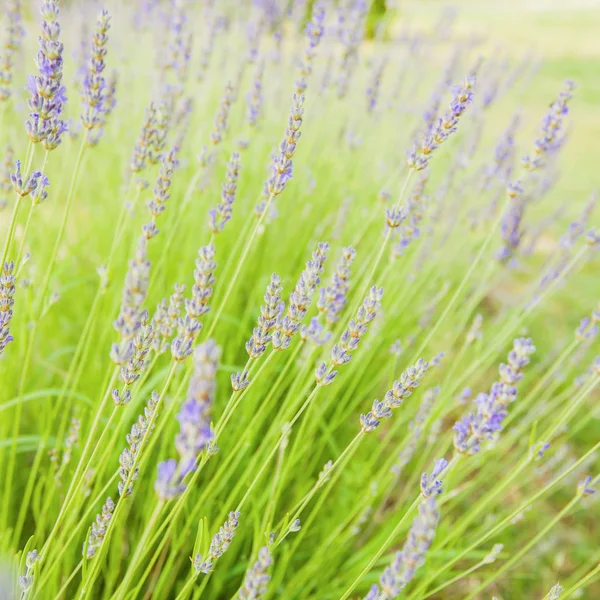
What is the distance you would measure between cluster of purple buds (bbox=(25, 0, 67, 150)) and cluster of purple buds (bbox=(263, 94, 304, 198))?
45 centimetres

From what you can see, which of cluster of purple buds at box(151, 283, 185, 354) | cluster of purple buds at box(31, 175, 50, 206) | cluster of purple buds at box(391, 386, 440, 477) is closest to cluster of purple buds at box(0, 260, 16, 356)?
cluster of purple buds at box(31, 175, 50, 206)

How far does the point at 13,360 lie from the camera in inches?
67.9

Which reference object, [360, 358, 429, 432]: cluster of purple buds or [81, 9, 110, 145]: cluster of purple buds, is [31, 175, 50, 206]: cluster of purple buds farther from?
[360, 358, 429, 432]: cluster of purple buds

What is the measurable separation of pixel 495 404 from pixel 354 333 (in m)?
0.31

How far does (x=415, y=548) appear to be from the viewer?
0.81 m

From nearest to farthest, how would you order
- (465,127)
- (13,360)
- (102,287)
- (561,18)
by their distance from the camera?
(102,287), (13,360), (465,127), (561,18)

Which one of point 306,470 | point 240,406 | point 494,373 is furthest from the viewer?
point 494,373

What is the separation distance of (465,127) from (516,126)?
1377 mm

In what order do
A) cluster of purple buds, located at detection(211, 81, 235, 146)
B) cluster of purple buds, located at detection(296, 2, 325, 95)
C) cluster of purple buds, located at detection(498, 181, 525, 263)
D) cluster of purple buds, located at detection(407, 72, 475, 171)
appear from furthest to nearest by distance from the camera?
1. cluster of purple buds, located at detection(498, 181, 525, 263)
2. cluster of purple buds, located at detection(296, 2, 325, 95)
3. cluster of purple buds, located at detection(211, 81, 235, 146)
4. cluster of purple buds, located at detection(407, 72, 475, 171)

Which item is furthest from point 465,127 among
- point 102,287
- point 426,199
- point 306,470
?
point 102,287

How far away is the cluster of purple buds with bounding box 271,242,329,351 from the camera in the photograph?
1109 millimetres

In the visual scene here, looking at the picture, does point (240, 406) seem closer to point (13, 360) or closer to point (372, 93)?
point (13, 360)

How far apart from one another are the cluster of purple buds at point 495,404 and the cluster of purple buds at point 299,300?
0.37 meters

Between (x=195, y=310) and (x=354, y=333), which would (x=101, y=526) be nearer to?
(x=195, y=310)
